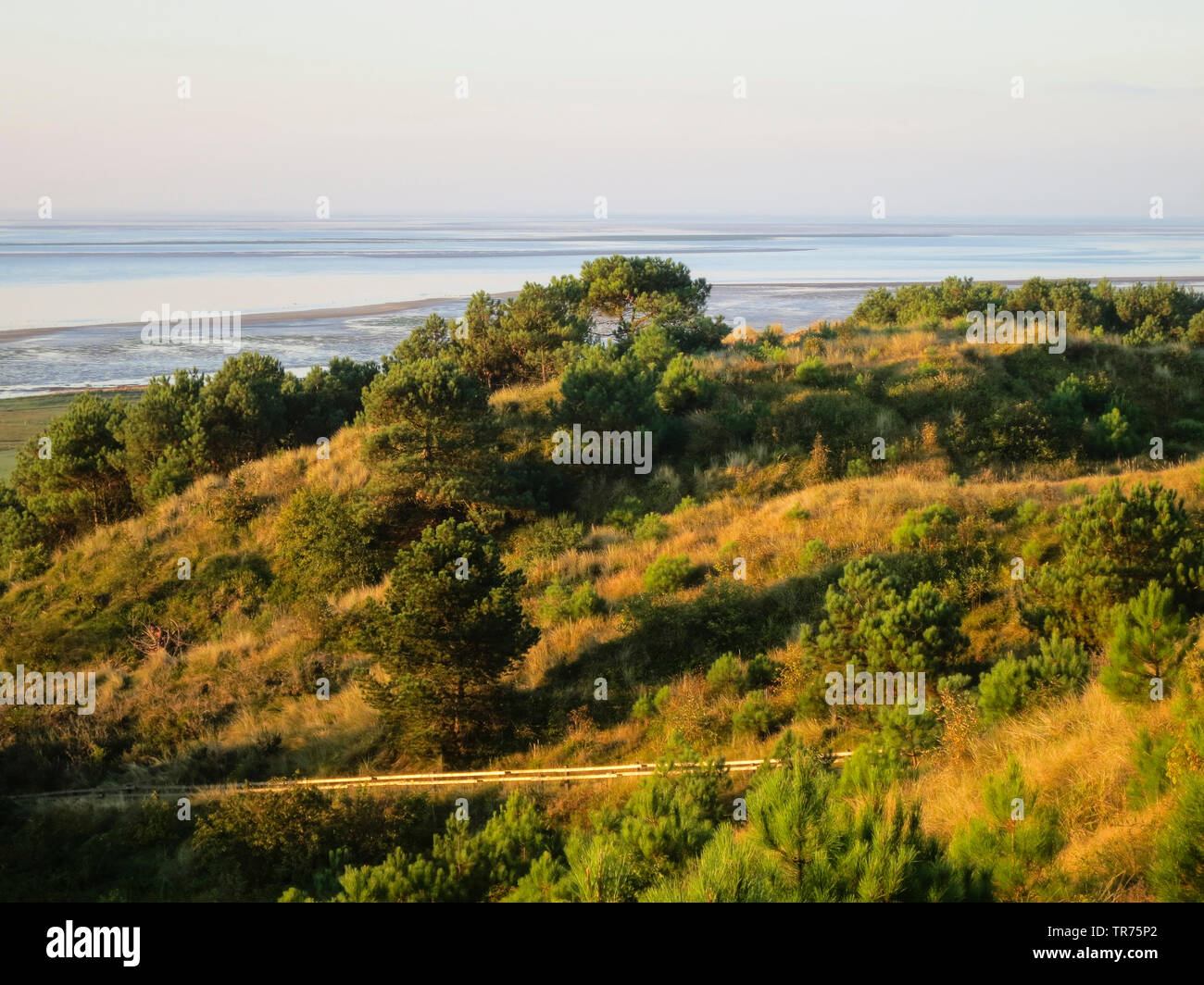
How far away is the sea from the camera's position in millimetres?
60219

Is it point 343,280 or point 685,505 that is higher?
point 343,280

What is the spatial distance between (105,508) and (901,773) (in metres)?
26.3

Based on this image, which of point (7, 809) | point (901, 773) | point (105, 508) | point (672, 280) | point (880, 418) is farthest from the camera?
point (672, 280)

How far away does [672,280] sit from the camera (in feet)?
126

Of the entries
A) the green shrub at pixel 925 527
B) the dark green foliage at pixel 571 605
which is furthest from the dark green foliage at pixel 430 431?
the green shrub at pixel 925 527

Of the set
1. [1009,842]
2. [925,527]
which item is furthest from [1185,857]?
[925,527]

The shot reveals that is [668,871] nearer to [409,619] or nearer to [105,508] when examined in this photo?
[409,619]

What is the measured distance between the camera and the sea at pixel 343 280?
2371 inches

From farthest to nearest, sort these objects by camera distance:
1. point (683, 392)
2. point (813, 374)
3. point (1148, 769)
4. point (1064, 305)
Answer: point (1064, 305)
point (813, 374)
point (683, 392)
point (1148, 769)

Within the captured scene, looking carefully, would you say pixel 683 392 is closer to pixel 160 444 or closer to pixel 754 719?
pixel 160 444

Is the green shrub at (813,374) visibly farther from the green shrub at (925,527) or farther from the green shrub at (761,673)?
the green shrub at (761,673)

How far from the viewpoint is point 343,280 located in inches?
3839
